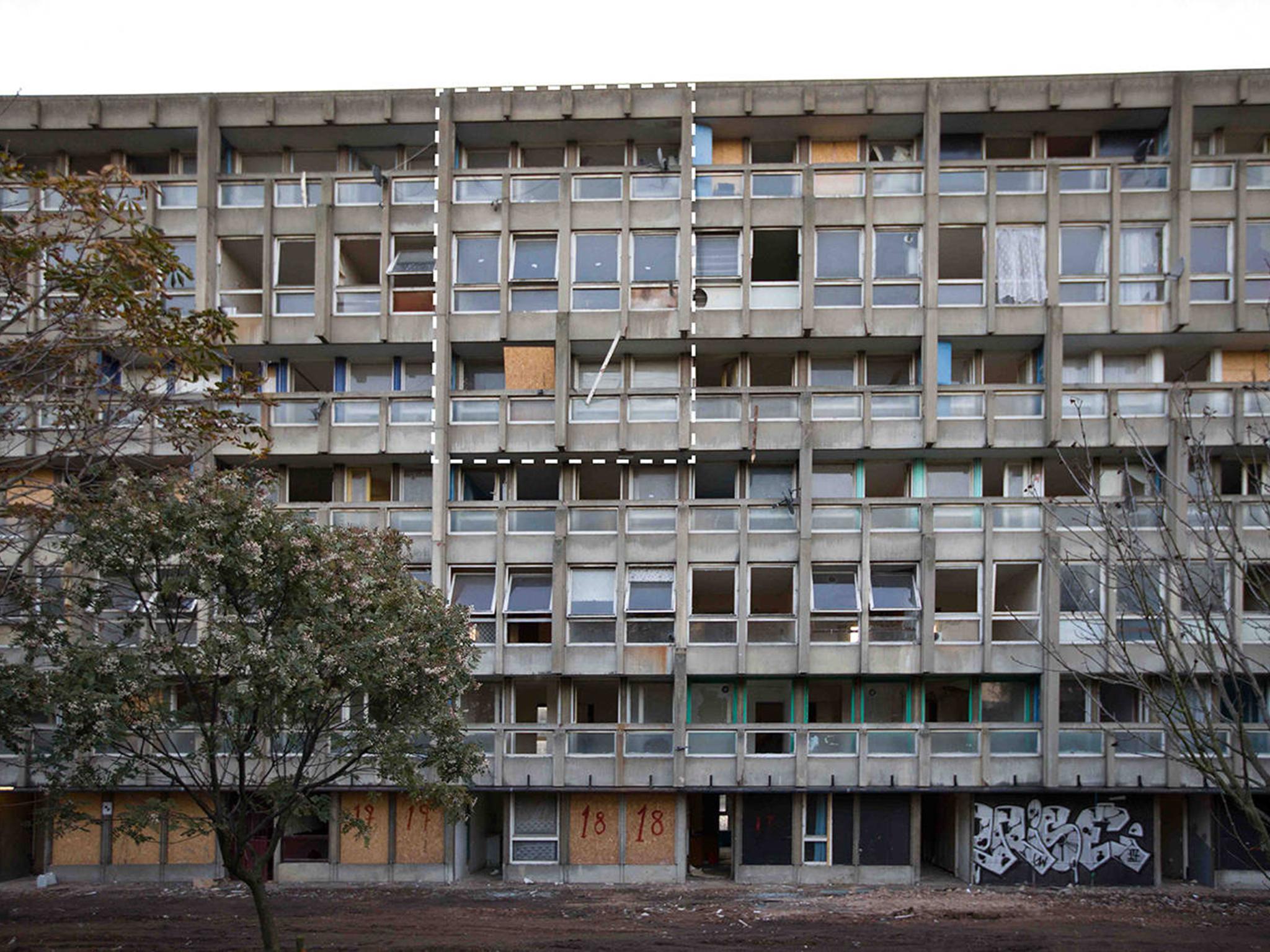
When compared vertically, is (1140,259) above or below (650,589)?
above

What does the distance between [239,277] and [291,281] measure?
150cm

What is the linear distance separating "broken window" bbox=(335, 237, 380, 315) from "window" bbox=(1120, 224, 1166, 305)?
62.9ft

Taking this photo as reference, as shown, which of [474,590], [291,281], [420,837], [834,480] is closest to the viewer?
[420,837]

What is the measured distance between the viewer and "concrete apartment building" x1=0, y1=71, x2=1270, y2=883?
1053 inches

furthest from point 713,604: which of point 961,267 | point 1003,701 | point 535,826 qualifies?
point 961,267

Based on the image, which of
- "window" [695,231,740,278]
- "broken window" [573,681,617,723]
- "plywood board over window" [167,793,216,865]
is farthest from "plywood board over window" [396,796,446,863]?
"window" [695,231,740,278]

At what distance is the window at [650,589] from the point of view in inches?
1068

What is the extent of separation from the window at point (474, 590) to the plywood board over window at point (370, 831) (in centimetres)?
517

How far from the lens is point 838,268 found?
2808 cm

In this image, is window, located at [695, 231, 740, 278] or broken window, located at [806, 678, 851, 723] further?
window, located at [695, 231, 740, 278]

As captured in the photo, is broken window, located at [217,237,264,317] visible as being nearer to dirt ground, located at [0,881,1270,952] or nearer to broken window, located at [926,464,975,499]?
dirt ground, located at [0,881,1270,952]

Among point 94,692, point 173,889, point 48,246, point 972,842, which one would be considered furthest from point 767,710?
point 48,246

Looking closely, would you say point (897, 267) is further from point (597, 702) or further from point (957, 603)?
point (597, 702)

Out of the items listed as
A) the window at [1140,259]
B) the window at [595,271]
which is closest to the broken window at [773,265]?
the window at [595,271]
